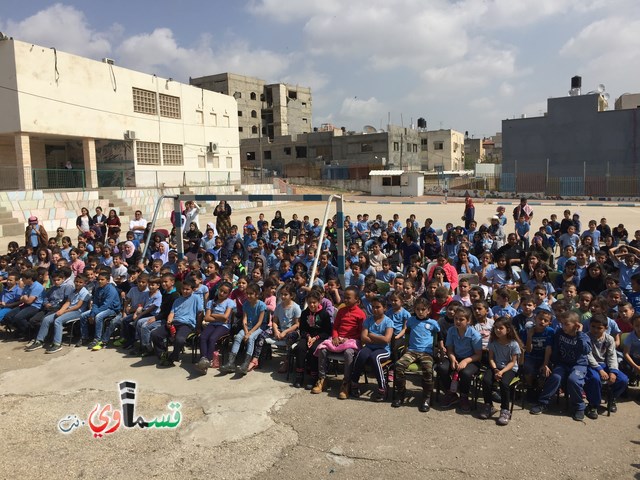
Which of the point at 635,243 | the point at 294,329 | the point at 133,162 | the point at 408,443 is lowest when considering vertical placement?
the point at 408,443

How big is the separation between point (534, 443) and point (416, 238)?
8.79 m

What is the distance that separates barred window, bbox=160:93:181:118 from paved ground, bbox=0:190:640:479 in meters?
31.3

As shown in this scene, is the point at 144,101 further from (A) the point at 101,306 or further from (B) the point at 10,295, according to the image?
(A) the point at 101,306

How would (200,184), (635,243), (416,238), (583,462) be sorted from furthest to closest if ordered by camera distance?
(200,184), (416,238), (635,243), (583,462)

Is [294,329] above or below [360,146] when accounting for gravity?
below

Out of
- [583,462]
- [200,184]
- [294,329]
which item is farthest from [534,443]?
[200,184]

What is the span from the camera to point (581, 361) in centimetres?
553

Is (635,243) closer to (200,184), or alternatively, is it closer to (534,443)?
A: (534,443)

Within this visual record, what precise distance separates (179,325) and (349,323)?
8.39 feet

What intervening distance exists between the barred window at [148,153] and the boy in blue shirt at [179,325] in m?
27.8

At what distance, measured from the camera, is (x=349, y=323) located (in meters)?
6.52

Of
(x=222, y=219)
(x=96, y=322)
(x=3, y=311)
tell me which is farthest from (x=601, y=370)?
(x=222, y=219)

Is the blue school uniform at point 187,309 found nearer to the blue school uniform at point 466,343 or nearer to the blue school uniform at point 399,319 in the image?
the blue school uniform at point 399,319

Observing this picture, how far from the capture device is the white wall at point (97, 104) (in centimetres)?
2541
